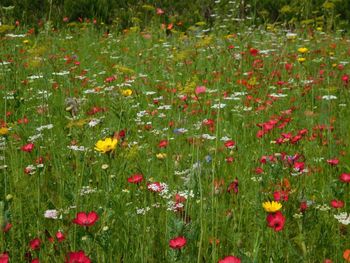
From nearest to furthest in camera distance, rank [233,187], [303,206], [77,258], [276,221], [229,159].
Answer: [77,258] < [276,221] < [303,206] < [233,187] < [229,159]

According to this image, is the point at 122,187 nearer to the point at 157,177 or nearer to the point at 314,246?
the point at 157,177

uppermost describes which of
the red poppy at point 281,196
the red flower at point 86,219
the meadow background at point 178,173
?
the red flower at point 86,219

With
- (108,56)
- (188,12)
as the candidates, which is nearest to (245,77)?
(108,56)

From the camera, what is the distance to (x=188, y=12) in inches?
336

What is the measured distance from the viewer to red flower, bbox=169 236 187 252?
1373mm

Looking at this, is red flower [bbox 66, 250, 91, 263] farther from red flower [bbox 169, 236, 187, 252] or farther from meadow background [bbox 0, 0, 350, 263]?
red flower [bbox 169, 236, 187, 252]

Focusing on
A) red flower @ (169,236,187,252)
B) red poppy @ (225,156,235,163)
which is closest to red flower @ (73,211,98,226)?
red flower @ (169,236,187,252)

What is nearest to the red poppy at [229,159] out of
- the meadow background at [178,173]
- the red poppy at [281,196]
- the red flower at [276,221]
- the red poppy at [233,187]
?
the meadow background at [178,173]

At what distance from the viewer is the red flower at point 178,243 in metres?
1.37

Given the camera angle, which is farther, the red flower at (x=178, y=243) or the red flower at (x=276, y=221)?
the red flower at (x=276, y=221)

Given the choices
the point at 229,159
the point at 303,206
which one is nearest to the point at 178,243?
the point at 303,206

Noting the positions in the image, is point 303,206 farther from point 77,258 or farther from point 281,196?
point 77,258

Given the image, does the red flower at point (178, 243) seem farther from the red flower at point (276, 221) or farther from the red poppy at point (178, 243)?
the red flower at point (276, 221)

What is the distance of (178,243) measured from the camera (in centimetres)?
138
